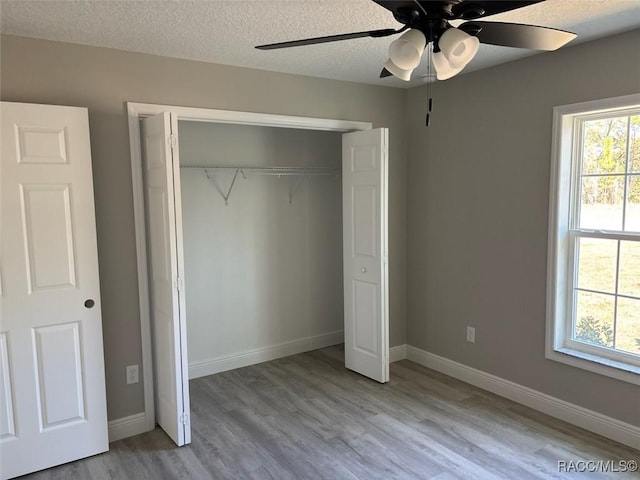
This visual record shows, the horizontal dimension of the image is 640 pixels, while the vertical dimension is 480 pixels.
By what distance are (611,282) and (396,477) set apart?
182 centimetres

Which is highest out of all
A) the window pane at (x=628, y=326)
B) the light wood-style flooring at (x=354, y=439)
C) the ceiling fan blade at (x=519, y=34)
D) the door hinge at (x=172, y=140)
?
the ceiling fan blade at (x=519, y=34)

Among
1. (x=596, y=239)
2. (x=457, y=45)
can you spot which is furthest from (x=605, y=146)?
(x=457, y=45)

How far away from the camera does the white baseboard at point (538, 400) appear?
293cm

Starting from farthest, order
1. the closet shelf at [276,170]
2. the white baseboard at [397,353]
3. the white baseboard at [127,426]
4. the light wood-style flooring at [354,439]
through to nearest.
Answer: the white baseboard at [397,353], the closet shelf at [276,170], the white baseboard at [127,426], the light wood-style flooring at [354,439]

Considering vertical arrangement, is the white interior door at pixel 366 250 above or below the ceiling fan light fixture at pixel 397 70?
below

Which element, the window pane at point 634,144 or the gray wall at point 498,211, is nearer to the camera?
the window pane at point 634,144

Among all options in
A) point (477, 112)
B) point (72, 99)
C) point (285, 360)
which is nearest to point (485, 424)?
point (285, 360)

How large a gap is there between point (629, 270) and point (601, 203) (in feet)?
1.48

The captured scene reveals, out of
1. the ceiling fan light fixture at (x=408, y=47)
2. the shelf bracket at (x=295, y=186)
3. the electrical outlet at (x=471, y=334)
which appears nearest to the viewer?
the ceiling fan light fixture at (x=408, y=47)

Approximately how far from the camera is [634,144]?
2875 mm

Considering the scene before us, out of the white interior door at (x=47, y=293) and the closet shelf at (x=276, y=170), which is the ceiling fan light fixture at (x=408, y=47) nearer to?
the white interior door at (x=47, y=293)

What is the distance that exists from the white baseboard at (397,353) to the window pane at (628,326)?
1.84 meters

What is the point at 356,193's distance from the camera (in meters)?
3.87

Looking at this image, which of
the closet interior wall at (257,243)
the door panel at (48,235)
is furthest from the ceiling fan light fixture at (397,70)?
the closet interior wall at (257,243)
